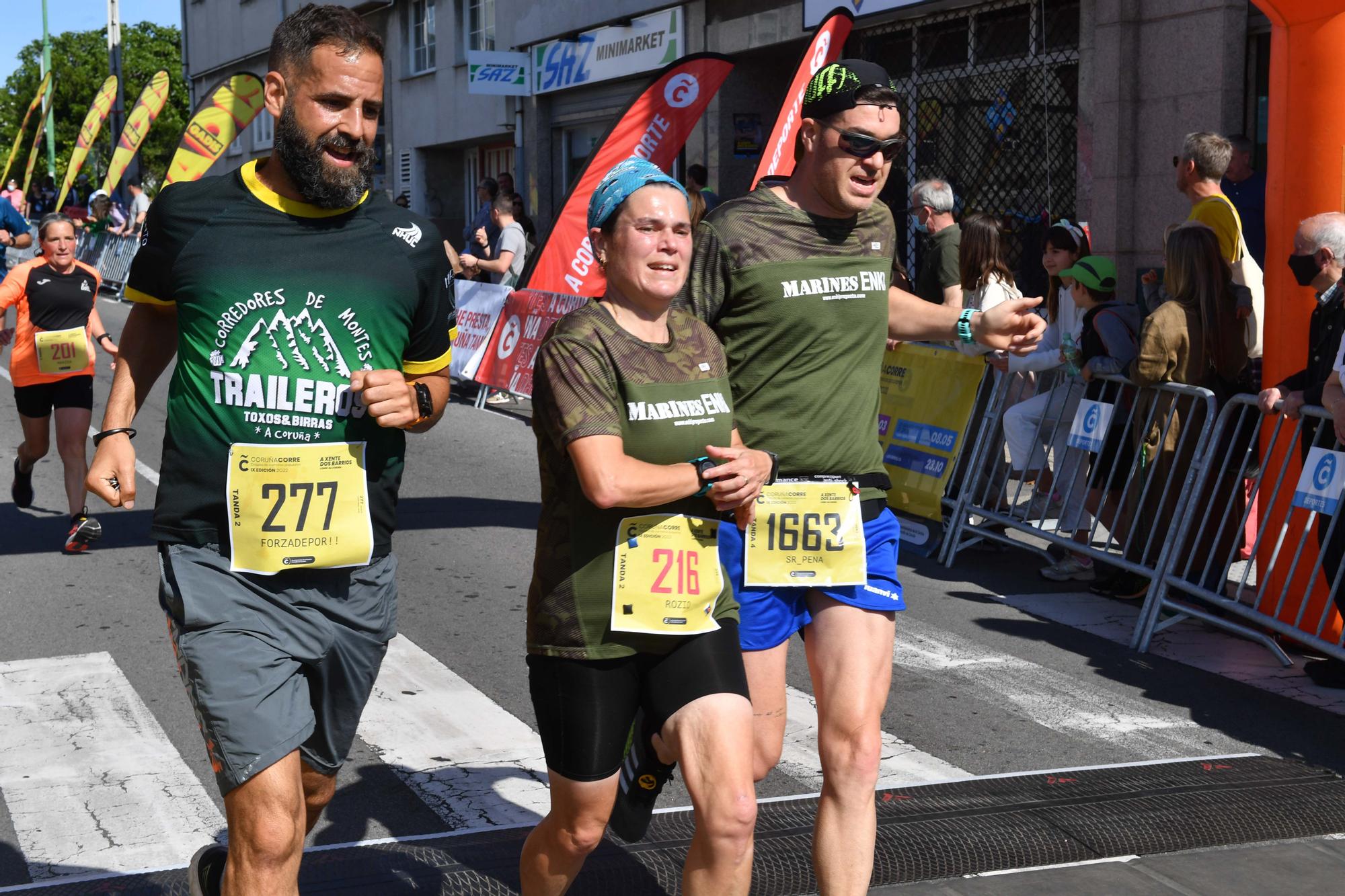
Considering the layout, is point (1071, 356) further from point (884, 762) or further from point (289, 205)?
point (289, 205)

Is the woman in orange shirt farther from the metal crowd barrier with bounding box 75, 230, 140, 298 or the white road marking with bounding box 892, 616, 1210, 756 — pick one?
the metal crowd barrier with bounding box 75, 230, 140, 298

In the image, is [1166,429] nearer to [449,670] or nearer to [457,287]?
[449,670]

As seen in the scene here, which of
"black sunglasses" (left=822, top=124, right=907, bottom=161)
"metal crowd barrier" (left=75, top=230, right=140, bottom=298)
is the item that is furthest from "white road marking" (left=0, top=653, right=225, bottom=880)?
"metal crowd barrier" (left=75, top=230, right=140, bottom=298)

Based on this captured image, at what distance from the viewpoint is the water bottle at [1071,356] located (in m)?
8.07

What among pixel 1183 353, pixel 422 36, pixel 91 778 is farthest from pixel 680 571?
pixel 422 36

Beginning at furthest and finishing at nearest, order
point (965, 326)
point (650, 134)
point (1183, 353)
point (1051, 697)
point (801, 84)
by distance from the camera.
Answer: point (650, 134), point (801, 84), point (1183, 353), point (1051, 697), point (965, 326)

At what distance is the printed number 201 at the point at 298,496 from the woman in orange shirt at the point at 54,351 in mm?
6094

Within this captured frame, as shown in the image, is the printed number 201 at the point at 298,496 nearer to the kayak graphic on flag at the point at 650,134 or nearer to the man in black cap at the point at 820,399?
the man in black cap at the point at 820,399

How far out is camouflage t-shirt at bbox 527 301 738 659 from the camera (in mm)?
3295

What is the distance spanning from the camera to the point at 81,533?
8.64 m

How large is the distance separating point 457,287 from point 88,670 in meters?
9.22

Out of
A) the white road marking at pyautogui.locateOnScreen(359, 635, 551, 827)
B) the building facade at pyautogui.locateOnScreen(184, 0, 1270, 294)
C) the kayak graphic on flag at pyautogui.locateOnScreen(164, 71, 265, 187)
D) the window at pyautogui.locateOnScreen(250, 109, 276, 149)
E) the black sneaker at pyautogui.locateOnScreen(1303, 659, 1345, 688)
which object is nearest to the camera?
the white road marking at pyautogui.locateOnScreen(359, 635, 551, 827)

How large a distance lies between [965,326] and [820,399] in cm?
54

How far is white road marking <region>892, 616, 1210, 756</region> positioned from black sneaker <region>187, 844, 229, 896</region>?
9.09 ft
